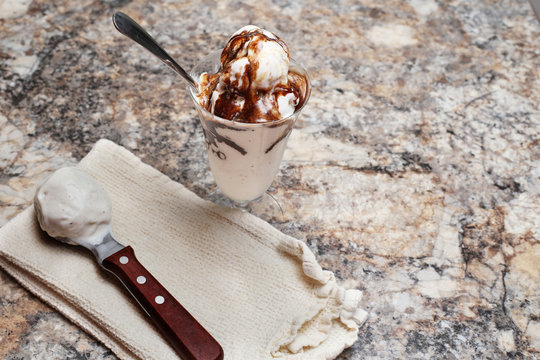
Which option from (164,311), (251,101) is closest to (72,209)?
(164,311)

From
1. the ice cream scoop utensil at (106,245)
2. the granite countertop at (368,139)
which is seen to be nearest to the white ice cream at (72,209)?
the ice cream scoop utensil at (106,245)

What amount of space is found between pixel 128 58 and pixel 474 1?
1.21 meters

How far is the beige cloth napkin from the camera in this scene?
1.13m

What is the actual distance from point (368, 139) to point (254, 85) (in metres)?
0.52

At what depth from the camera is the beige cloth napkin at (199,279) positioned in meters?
1.13

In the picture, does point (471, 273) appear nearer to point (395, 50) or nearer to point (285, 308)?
point (285, 308)

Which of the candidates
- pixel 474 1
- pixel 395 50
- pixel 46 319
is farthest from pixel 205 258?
pixel 474 1

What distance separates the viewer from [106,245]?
4.04 feet

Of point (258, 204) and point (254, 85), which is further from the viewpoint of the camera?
point (258, 204)

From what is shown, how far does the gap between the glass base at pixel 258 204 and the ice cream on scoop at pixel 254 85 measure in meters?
0.29

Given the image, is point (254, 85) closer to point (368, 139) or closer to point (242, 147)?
point (242, 147)

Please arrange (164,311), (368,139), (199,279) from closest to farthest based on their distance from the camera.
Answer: (164,311) < (199,279) < (368,139)

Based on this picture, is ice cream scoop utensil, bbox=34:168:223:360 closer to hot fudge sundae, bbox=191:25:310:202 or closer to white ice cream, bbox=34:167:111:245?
white ice cream, bbox=34:167:111:245

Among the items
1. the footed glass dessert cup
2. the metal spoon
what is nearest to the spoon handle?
the footed glass dessert cup
